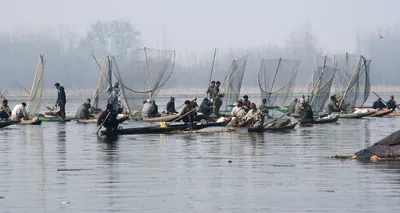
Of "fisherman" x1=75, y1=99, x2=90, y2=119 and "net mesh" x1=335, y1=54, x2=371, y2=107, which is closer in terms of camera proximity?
"fisherman" x1=75, y1=99, x2=90, y2=119

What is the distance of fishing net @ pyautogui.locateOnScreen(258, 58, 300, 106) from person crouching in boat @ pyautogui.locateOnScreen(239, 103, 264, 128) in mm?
16831

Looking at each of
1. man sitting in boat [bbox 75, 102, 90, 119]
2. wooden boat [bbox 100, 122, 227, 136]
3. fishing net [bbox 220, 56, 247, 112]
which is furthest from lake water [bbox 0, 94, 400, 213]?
fishing net [bbox 220, 56, 247, 112]

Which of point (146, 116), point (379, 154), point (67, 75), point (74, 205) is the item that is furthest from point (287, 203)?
point (67, 75)

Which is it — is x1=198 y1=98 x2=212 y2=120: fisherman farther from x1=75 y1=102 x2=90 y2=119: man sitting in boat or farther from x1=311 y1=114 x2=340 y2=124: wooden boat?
x1=75 y1=102 x2=90 y2=119: man sitting in boat

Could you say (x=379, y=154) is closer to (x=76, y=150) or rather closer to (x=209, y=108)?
(x=76, y=150)

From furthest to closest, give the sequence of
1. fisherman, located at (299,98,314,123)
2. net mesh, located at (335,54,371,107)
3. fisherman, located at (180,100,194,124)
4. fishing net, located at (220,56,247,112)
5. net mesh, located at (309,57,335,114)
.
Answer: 1. net mesh, located at (335,54,371,107)
2. net mesh, located at (309,57,335,114)
3. fishing net, located at (220,56,247,112)
4. fisherman, located at (299,98,314,123)
5. fisherman, located at (180,100,194,124)

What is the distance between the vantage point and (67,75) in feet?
506

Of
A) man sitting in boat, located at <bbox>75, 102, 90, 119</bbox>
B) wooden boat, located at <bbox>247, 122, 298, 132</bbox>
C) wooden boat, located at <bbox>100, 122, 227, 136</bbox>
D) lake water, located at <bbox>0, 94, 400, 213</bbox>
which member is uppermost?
man sitting in boat, located at <bbox>75, 102, 90, 119</bbox>

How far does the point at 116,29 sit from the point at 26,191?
14670 cm

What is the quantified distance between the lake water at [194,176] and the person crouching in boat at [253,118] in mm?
2067

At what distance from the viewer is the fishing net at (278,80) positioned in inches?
2221

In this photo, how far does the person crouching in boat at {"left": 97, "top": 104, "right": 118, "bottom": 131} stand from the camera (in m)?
34.7

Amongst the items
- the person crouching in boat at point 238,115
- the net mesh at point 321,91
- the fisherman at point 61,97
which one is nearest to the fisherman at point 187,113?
the person crouching in boat at point 238,115

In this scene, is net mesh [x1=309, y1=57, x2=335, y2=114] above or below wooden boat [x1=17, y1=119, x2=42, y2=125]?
above
